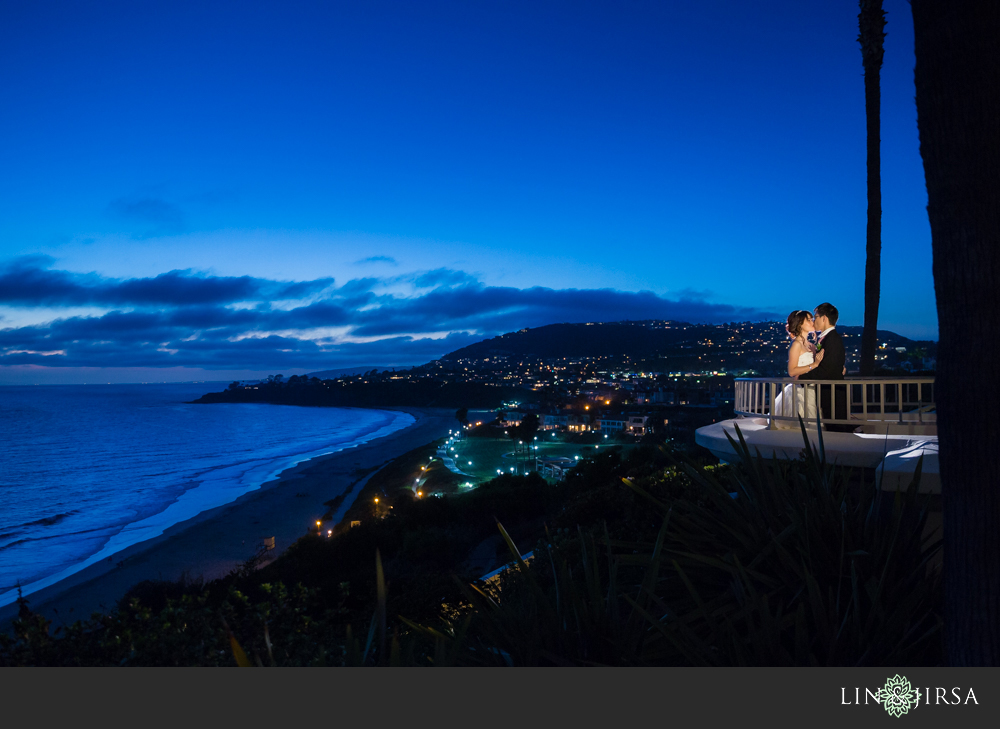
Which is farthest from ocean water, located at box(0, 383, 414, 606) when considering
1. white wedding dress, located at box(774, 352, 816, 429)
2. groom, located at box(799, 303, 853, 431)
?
groom, located at box(799, 303, 853, 431)

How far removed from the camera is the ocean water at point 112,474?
17.9m

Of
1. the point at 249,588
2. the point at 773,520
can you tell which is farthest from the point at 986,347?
the point at 249,588

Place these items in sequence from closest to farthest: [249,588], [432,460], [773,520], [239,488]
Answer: [773,520], [249,588], [239,488], [432,460]

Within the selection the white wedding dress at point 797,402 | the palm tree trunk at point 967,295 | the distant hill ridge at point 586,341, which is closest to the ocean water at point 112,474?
the white wedding dress at point 797,402

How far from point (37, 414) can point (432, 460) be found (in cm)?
5648

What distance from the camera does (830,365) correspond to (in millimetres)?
5449

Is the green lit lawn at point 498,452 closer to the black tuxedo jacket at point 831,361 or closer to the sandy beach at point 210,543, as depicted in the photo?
the sandy beach at point 210,543

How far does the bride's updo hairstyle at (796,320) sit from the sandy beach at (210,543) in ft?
26.5

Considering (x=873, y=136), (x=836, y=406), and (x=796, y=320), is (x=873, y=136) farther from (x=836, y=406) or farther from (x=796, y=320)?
(x=836, y=406)

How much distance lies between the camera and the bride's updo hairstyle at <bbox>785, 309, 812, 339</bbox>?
18.3ft

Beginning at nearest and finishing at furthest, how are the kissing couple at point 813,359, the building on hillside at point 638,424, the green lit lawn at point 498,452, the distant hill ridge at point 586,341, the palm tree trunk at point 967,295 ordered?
the palm tree trunk at point 967,295 < the kissing couple at point 813,359 < the green lit lawn at point 498,452 < the building on hillside at point 638,424 < the distant hill ridge at point 586,341
